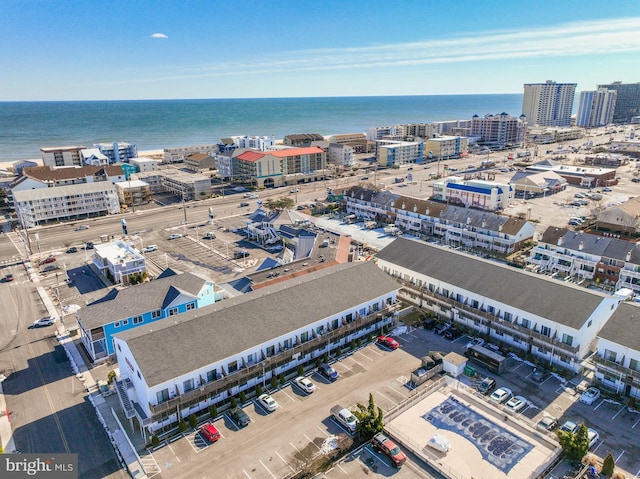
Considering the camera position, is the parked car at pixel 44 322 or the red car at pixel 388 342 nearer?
the red car at pixel 388 342

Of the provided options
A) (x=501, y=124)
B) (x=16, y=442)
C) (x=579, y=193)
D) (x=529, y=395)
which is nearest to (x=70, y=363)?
(x=16, y=442)

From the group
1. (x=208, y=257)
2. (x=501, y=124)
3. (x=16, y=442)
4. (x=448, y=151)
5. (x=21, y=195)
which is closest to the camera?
(x=16, y=442)

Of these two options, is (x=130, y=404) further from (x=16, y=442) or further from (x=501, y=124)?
(x=501, y=124)

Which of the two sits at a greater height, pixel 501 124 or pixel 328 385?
pixel 501 124

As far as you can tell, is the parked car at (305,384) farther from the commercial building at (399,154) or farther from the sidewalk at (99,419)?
the commercial building at (399,154)

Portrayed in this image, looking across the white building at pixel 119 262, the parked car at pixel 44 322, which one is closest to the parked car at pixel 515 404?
the parked car at pixel 44 322

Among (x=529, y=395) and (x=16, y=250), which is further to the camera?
(x=16, y=250)
